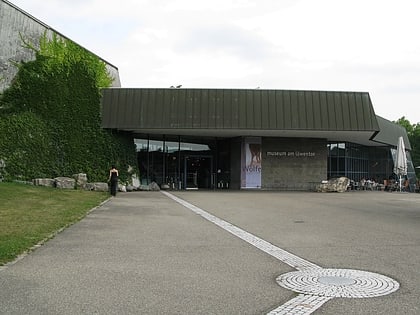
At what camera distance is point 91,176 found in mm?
28172

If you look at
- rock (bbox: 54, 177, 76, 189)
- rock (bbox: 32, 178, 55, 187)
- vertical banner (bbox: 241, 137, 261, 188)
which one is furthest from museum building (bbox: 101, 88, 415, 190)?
rock (bbox: 32, 178, 55, 187)

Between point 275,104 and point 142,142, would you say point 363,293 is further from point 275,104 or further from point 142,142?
point 142,142

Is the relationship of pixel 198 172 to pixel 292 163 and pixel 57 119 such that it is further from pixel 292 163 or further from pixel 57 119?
pixel 57 119

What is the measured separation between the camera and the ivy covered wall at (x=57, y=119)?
986 inches

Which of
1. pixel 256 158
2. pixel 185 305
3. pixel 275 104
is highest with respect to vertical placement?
pixel 275 104

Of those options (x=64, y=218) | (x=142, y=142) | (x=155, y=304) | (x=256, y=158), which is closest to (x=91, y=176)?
(x=142, y=142)

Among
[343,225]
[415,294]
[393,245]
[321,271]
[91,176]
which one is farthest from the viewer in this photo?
[91,176]

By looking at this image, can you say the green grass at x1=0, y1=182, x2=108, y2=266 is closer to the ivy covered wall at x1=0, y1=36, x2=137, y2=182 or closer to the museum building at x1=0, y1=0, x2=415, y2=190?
the ivy covered wall at x1=0, y1=36, x2=137, y2=182

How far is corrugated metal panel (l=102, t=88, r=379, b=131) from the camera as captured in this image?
28844 mm

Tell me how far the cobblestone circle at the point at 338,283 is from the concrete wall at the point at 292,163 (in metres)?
26.4

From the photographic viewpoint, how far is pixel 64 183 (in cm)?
2531

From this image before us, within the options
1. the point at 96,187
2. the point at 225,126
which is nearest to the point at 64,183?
the point at 96,187

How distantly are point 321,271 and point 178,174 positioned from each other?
2755 cm

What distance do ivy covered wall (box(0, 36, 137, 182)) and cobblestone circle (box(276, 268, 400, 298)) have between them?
850 inches
